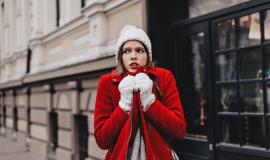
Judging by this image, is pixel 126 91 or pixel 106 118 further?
pixel 106 118

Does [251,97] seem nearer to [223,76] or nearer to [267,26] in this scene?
[223,76]

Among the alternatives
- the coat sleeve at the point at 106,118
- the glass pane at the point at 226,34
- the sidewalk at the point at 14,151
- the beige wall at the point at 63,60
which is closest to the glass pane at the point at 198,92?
the glass pane at the point at 226,34

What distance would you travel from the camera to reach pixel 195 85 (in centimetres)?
587

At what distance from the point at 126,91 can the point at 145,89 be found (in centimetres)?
11

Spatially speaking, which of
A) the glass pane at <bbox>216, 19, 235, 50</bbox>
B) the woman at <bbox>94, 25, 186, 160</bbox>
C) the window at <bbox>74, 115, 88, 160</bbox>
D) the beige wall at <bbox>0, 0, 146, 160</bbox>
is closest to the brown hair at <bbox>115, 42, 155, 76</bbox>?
the woman at <bbox>94, 25, 186, 160</bbox>

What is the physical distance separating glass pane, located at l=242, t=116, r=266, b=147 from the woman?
2245 mm

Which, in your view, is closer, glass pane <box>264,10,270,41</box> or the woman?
the woman

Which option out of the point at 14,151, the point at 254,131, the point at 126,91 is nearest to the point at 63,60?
the point at 14,151

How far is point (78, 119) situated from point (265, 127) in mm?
4965

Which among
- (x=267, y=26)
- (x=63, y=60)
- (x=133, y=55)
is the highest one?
(x=63, y=60)

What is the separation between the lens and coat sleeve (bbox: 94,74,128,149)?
2.66 meters

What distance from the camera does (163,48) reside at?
599 centimetres

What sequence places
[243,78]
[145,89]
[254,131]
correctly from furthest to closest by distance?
[243,78] < [254,131] < [145,89]

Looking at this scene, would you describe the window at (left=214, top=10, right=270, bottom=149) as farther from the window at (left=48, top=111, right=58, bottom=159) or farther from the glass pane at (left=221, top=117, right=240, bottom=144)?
the window at (left=48, top=111, right=58, bottom=159)
